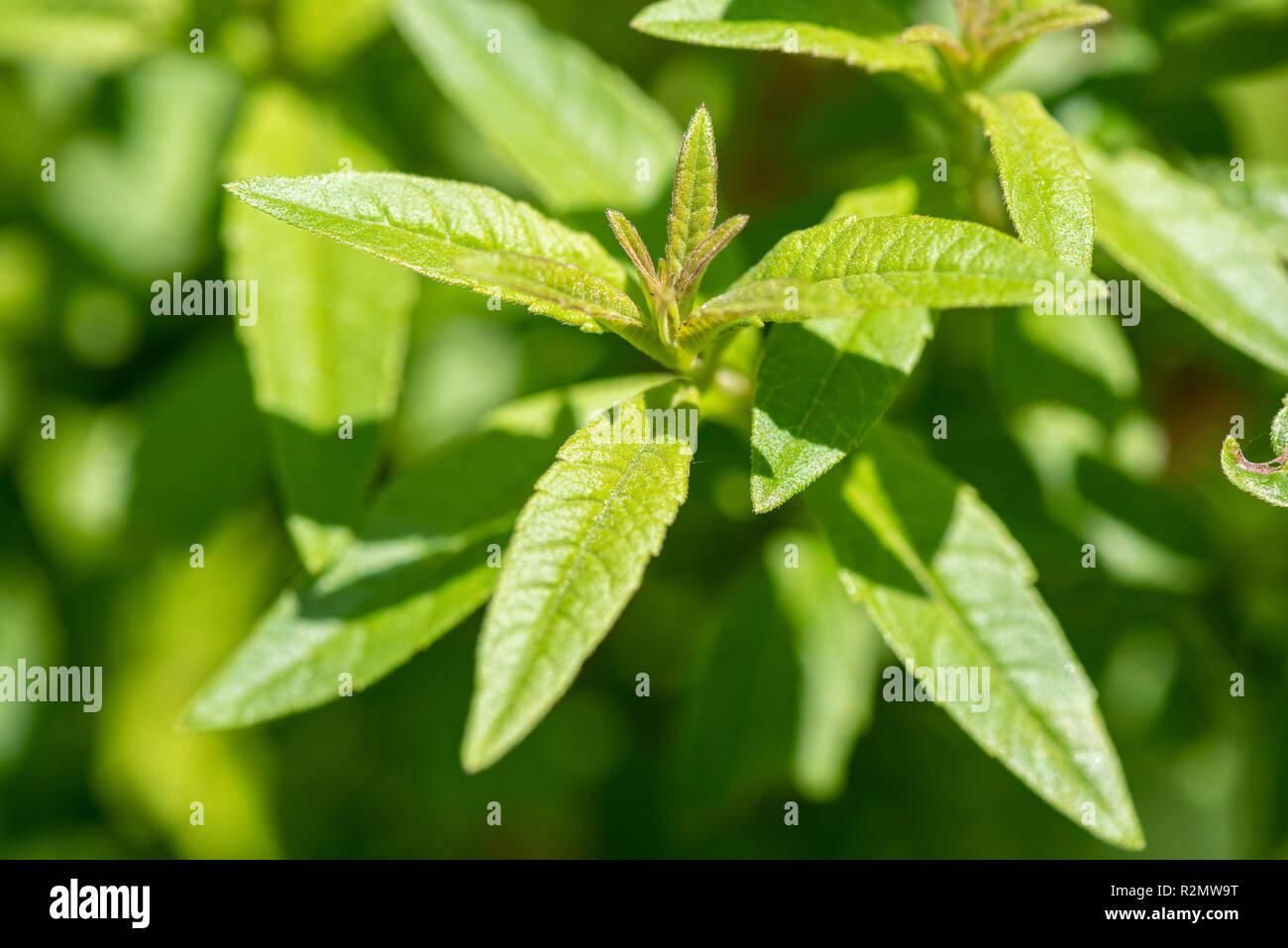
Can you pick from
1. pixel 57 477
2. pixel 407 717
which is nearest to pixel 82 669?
pixel 57 477

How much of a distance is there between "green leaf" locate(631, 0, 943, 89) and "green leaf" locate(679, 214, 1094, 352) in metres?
0.37

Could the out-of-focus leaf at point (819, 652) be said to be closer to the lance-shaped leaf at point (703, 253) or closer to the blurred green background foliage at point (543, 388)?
the blurred green background foliage at point (543, 388)

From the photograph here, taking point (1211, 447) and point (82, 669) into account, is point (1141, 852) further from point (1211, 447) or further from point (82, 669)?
point (82, 669)

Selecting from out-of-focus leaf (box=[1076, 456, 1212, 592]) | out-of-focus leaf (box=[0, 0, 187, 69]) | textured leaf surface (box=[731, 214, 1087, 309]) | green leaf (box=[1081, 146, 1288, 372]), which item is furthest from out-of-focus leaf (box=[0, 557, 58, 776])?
green leaf (box=[1081, 146, 1288, 372])

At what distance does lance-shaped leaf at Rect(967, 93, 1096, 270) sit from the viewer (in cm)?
155

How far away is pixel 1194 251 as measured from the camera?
1.96 m

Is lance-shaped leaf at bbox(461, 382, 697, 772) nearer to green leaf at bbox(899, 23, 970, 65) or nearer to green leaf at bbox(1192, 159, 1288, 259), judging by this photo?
green leaf at bbox(899, 23, 970, 65)

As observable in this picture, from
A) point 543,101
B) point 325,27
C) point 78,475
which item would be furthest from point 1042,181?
point 78,475

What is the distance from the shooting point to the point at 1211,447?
2.99m

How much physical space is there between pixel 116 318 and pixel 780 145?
6.35 ft

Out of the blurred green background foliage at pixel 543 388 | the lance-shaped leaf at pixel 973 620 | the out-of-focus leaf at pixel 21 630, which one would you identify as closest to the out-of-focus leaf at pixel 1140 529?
the blurred green background foliage at pixel 543 388

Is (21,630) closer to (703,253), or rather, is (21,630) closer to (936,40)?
(703,253)

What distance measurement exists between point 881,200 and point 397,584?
3.51ft

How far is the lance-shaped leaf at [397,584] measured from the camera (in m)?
1.87
